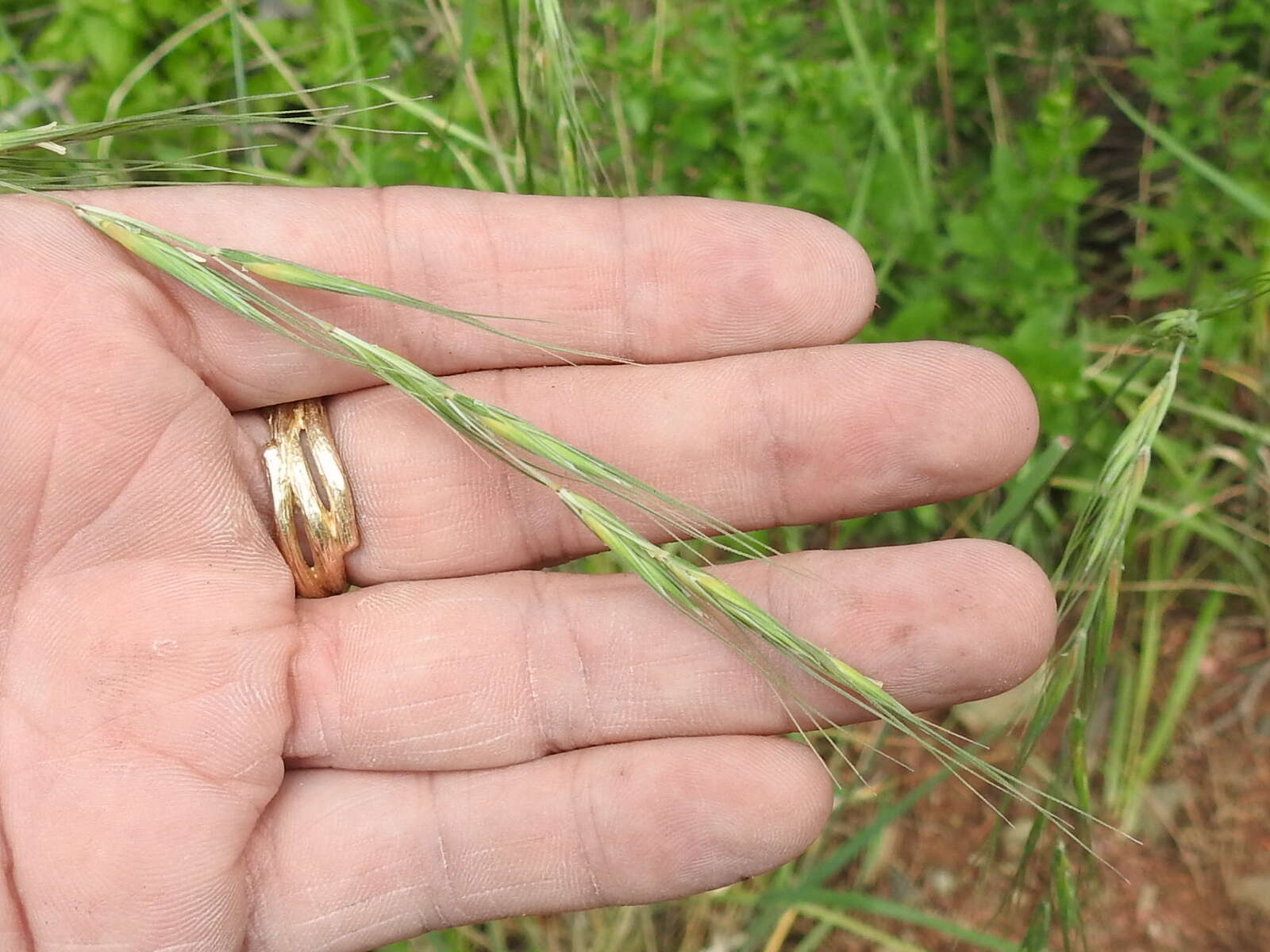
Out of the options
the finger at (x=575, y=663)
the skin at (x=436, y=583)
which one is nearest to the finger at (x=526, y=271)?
the skin at (x=436, y=583)

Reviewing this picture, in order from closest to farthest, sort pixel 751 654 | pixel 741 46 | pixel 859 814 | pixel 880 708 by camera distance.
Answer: pixel 880 708 < pixel 751 654 < pixel 741 46 < pixel 859 814

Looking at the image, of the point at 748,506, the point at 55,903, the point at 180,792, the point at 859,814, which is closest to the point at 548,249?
the point at 748,506

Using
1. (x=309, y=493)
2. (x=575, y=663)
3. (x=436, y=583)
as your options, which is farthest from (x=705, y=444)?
(x=309, y=493)

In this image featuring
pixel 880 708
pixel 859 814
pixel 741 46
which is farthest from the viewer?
pixel 859 814

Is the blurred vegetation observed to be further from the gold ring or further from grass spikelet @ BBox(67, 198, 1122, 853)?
the gold ring

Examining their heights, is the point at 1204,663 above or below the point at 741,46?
below

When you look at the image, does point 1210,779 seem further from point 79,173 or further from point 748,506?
point 79,173

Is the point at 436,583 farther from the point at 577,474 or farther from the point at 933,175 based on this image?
the point at 933,175
